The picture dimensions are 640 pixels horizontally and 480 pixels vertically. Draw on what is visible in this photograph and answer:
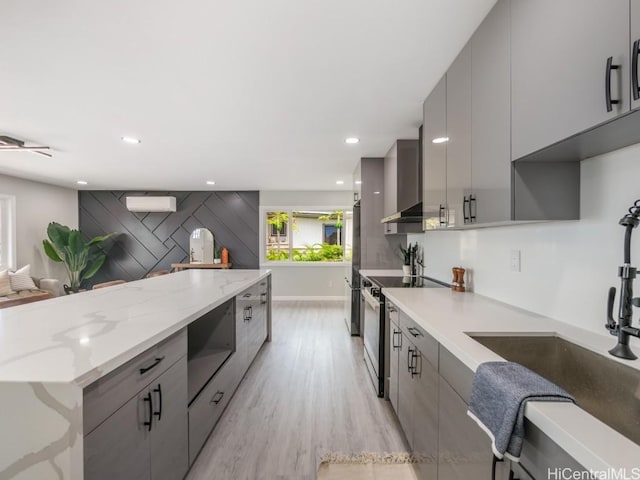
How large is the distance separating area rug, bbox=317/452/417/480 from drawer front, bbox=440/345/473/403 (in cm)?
83

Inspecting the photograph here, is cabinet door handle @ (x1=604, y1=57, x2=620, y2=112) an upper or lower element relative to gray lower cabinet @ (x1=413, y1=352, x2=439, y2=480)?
upper

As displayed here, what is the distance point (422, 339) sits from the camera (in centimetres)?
154

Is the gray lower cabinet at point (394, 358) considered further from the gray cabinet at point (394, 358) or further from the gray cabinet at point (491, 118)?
the gray cabinet at point (491, 118)

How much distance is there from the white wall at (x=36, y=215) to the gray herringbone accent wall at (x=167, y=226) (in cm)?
47

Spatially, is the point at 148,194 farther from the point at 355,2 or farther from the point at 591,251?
the point at 591,251

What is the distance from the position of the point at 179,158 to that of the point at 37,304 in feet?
9.15

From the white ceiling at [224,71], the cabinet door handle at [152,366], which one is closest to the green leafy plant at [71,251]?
the white ceiling at [224,71]

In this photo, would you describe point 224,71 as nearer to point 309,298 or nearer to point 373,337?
point 373,337

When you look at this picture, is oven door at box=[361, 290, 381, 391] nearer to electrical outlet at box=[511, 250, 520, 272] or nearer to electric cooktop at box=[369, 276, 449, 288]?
electric cooktop at box=[369, 276, 449, 288]

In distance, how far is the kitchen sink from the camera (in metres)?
0.92

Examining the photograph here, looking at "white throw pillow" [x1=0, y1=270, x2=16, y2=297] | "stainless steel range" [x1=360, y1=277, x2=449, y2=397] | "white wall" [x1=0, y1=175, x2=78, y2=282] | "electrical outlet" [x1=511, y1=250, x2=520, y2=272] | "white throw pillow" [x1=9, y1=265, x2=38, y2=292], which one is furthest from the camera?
"white wall" [x1=0, y1=175, x2=78, y2=282]

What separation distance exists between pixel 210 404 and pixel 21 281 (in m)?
5.00

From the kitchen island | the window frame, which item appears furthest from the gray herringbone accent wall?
the kitchen island

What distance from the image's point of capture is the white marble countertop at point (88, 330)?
2.92 feet
